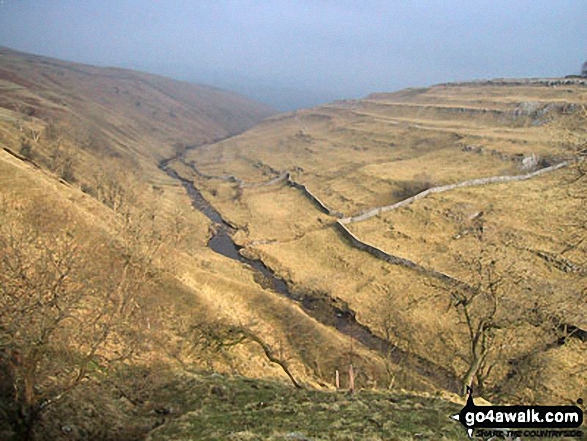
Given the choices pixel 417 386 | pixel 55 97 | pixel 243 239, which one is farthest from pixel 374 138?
pixel 55 97

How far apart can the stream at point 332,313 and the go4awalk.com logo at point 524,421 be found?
30.9 feet

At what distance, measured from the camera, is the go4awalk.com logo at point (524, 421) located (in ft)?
36.3

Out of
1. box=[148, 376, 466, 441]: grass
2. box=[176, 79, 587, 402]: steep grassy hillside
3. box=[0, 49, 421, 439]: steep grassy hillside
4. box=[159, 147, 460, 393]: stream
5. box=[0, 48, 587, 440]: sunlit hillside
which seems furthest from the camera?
box=[159, 147, 460, 393]: stream

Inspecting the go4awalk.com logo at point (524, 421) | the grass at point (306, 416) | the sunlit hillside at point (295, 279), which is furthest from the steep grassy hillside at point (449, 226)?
the go4awalk.com logo at point (524, 421)

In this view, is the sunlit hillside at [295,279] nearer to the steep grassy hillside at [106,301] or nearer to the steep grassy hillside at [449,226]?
the steep grassy hillside at [106,301]

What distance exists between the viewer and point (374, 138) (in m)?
92.2

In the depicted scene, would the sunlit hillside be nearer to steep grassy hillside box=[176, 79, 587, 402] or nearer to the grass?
the grass

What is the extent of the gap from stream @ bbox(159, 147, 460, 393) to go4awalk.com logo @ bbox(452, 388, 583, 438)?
9.43 meters

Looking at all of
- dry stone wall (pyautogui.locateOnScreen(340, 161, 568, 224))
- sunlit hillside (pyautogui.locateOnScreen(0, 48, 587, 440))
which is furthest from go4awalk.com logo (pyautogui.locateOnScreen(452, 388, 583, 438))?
dry stone wall (pyautogui.locateOnScreen(340, 161, 568, 224))

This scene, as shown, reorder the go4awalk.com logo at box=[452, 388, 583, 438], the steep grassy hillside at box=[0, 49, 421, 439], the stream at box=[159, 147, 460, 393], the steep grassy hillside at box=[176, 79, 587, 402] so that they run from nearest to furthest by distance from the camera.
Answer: the go4awalk.com logo at box=[452, 388, 583, 438] < the steep grassy hillside at box=[0, 49, 421, 439] < the steep grassy hillside at box=[176, 79, 587, 402] < the stream at box=[159, 147, 460, 393]

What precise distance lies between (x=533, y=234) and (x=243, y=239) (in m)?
33.8

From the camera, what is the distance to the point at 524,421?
11180mm

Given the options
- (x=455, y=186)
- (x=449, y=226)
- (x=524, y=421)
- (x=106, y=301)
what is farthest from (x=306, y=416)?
(x=455, y=186)

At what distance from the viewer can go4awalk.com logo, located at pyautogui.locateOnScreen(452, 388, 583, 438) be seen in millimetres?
11078
